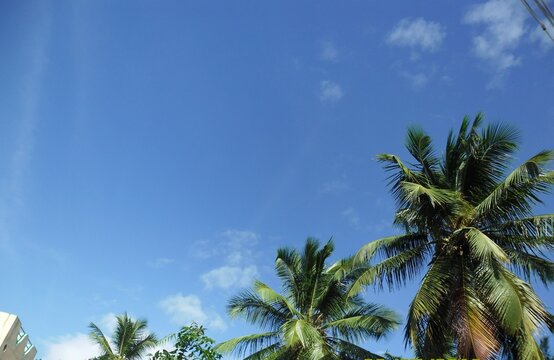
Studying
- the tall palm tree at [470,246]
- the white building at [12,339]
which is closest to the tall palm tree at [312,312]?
the tall palm tree at [470,246]

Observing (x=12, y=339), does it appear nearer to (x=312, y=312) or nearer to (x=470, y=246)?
(x=312, y=312)

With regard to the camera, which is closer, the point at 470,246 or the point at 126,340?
the point at 470,246

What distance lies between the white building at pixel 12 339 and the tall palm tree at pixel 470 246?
15050 mm

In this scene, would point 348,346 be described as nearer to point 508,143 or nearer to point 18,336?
point 508,143

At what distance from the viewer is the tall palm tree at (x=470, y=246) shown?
11.0 meters

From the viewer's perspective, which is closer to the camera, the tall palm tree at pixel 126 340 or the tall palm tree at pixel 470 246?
the tall palm tree at pixel 470 246

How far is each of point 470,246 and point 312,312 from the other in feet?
25.8

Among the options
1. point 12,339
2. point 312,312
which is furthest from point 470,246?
point 12,339

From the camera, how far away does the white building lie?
19.8 meters

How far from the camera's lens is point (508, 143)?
13.1 meters

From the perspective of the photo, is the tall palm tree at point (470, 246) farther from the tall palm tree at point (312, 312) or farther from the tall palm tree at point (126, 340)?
the tall palm tree at point (126, 340)

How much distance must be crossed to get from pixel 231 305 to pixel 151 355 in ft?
24.2

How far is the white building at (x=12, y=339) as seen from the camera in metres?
19.8

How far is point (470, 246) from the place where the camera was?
12.1 m
